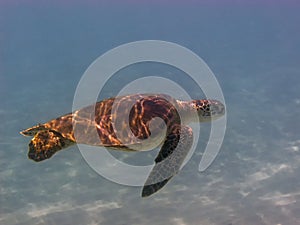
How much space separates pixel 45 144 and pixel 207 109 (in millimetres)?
A: 3352

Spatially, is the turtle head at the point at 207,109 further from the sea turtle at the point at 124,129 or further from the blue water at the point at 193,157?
the blue water at the point at 193,157

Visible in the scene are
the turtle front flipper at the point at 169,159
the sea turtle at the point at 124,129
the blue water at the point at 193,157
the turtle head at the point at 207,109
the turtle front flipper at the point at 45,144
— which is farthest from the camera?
the blue water at the point at 193,157

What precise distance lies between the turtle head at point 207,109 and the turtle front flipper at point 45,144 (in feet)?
8.84

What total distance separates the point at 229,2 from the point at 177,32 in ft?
156

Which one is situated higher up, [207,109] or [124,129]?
[207,109]

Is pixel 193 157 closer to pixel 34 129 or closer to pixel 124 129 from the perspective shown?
pixel 124 129

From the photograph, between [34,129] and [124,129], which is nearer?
[124,129]

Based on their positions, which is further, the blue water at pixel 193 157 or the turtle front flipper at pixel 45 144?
the blue water at pixel 193 157

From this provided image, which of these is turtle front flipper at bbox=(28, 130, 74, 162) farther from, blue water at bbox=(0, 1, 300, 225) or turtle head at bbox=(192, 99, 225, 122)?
blue water at bbox=(0, 1, 300, 225)

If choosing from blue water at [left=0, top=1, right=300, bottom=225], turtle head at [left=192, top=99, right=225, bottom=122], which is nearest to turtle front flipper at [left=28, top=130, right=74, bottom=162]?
turtle head at [left=192, top=99, right=225, bottom=122]

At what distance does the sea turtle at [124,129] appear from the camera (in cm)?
694

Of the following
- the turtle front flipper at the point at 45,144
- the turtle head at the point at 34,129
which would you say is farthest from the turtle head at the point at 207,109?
the turtle head at the point at 34,129

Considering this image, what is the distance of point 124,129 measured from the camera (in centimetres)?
A: 711

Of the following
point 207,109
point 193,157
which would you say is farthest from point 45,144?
point 193,157
